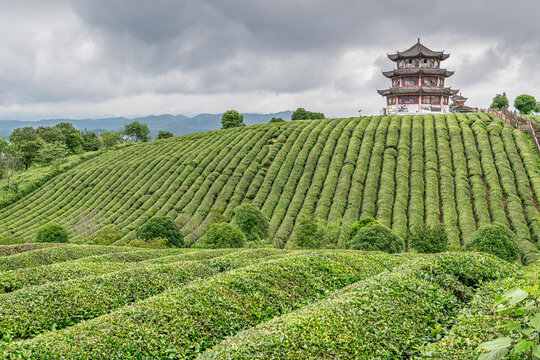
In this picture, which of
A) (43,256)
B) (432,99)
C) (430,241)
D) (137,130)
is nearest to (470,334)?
(43,256)

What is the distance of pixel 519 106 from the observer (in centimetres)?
12238

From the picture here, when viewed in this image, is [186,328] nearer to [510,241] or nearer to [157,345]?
[157,345]

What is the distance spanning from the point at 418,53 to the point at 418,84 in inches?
312

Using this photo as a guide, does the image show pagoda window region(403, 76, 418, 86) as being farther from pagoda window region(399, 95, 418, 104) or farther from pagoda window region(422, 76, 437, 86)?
pagoda window region(399, 95, 418, 104)

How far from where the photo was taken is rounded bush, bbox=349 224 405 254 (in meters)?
38.4

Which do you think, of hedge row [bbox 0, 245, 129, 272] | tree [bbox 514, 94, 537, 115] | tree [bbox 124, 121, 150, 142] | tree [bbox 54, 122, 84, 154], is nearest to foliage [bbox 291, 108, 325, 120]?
tree [bbox 514, 94, 537, 115]

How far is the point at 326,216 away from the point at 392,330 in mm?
49735

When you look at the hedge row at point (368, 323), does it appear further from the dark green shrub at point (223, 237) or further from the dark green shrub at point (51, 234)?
the dark green shrub at point (51, 234)

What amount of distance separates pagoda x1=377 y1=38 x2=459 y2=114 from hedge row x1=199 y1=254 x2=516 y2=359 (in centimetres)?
8990

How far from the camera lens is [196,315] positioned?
15.7 metres

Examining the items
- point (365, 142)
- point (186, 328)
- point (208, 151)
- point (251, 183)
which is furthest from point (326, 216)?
point (186, 328)

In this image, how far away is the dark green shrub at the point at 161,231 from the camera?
51.0 meters

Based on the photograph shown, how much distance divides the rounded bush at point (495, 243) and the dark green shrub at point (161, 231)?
33.3 metres

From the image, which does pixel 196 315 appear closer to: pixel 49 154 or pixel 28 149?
pixel 49 154
